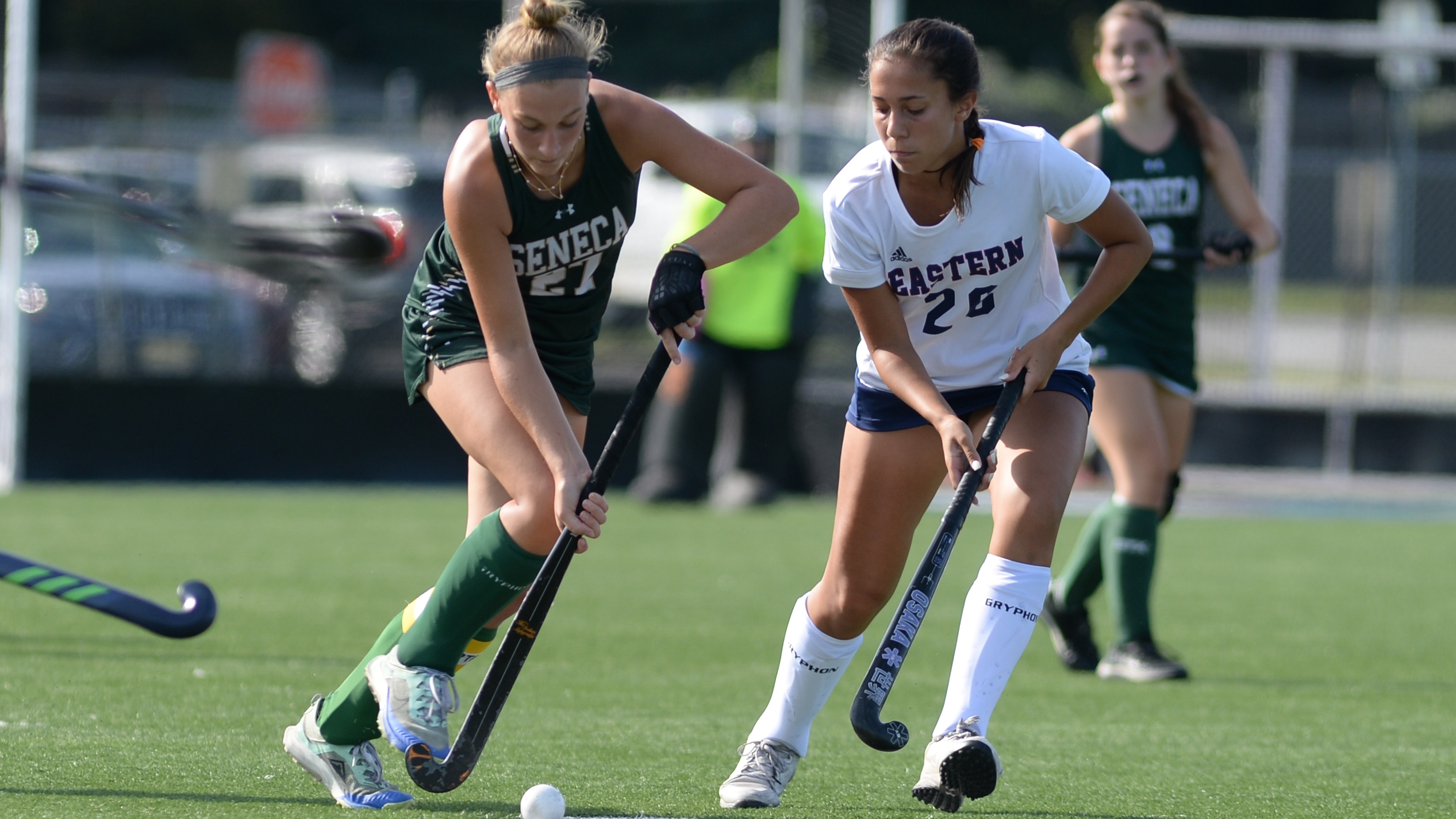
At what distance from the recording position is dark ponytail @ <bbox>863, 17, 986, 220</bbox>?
3.31 meters

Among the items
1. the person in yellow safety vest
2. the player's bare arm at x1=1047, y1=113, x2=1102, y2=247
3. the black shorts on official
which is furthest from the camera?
the person in yellow safety vest

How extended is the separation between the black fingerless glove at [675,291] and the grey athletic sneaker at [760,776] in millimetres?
917

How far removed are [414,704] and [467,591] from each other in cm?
22

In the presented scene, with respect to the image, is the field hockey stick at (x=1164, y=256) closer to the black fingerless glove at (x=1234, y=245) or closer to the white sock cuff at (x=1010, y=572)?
the black fingerless glove at (x=1234, y=245)

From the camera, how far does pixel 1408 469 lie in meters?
11.1

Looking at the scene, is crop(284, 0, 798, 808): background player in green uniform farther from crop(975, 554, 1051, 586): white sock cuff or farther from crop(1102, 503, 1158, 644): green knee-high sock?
crop(1102, 503, 1158, 644): green knee-high sock

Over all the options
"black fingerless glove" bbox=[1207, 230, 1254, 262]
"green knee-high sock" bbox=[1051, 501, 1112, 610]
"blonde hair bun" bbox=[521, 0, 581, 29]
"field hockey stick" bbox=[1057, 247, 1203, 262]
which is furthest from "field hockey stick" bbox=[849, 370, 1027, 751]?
"green knee-high sock" bbox=[1051, 501, 1112, 610]

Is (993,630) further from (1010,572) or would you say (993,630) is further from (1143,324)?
(1143,324)

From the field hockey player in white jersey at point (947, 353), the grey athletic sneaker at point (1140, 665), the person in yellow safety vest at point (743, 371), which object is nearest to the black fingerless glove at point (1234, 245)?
the grey athletic sneaker at point (1140, 665)

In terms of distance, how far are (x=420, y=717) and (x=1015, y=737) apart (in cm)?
172

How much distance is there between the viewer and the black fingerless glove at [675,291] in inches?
129

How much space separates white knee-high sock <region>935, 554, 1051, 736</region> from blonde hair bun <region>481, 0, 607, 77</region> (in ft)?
3.99

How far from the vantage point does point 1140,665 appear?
5.25 meters

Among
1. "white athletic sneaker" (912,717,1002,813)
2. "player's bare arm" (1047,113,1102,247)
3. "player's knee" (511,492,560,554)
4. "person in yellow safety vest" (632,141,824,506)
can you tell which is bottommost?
"person in yellow safety vest" (632,141,824,506)
